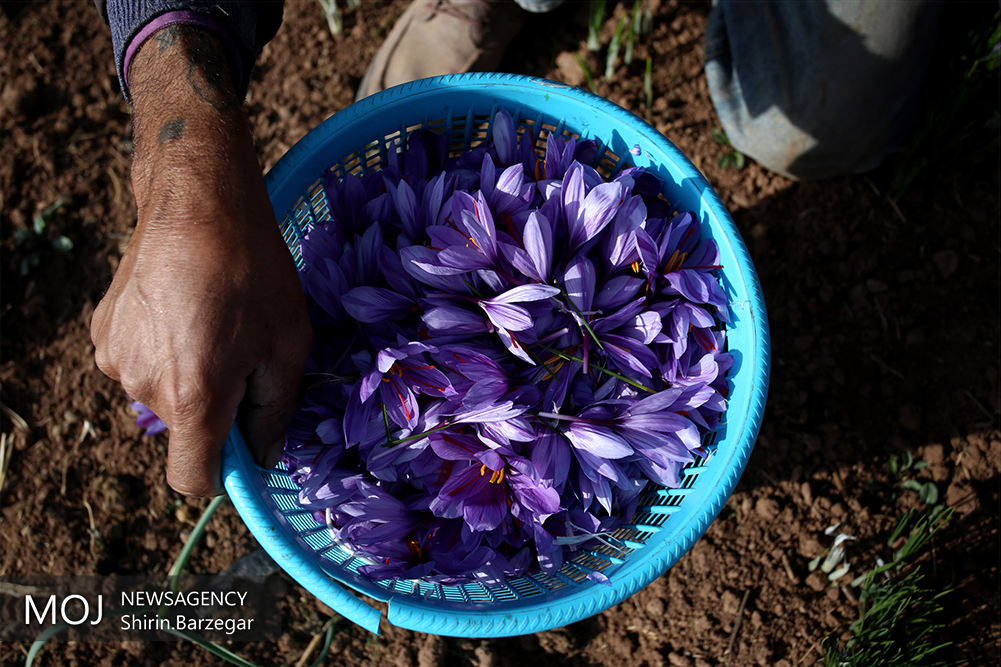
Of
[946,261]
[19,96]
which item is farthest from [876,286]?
[19,96]

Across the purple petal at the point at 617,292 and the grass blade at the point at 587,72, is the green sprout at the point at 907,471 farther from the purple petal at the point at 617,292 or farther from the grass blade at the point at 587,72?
the grass blade at the point at 587,72

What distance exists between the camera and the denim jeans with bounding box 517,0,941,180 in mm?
1405

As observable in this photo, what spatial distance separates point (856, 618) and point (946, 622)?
18 centimetres

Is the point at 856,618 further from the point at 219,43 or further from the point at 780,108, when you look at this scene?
the point at 219,43

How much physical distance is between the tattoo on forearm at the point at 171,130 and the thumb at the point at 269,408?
1.11 feet

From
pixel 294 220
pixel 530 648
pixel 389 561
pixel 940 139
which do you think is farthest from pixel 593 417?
pixel 940 139

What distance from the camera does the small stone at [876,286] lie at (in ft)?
5.01

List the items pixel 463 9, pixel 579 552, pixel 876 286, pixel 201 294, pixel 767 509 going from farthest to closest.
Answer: pixel 463 9, pixel 876 286, pixel 767 509, pixel 579 552, pixel 201 294

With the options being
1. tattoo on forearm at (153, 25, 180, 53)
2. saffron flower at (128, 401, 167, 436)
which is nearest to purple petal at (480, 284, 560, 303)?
tattoo on forearm at (153, 25, 180, 53)

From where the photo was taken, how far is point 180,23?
97 centimetres

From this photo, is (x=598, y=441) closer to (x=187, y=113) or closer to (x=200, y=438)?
(x=200, y=438)

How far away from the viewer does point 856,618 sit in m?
1.39

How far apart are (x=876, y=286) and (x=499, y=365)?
107cm

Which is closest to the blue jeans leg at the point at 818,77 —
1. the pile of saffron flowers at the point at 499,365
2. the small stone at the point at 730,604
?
the pile of saffron flowers at the point at 499,365
